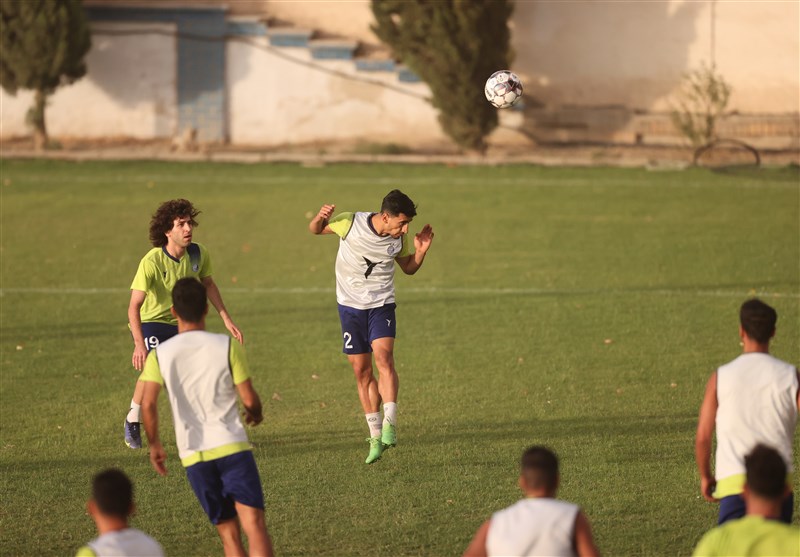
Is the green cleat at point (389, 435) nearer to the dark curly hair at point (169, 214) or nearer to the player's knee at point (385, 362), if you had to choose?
the player's knee at point (385, 362)

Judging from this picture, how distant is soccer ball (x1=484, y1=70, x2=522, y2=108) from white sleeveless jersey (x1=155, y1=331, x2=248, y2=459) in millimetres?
8927

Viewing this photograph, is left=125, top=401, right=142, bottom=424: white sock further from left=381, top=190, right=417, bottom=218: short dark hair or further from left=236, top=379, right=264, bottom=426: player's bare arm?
left=236, top=379, right=264, bottom=426: player's bare arm

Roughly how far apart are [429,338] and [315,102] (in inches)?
554

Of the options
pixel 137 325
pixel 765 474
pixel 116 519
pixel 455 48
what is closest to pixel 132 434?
pixel 137 325

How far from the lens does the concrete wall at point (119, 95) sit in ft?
87.4

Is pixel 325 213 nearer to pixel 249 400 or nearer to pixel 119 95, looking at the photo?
pixel 249 400

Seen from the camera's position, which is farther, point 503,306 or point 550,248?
point 550,248

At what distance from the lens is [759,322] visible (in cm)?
612

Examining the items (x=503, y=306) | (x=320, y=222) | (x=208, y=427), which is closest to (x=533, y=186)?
(x=503, y=306)

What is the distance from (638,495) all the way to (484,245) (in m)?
10.3

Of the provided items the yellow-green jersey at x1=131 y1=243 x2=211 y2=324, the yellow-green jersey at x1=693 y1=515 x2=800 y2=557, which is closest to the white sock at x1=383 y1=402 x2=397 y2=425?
the yellow-green jersey at x1=131 y1=243 x2=211 y2=324

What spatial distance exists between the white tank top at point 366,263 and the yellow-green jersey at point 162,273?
3.55 ft

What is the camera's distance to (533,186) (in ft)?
73.8

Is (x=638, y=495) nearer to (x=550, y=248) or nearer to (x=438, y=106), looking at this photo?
(x=550, y=248)
